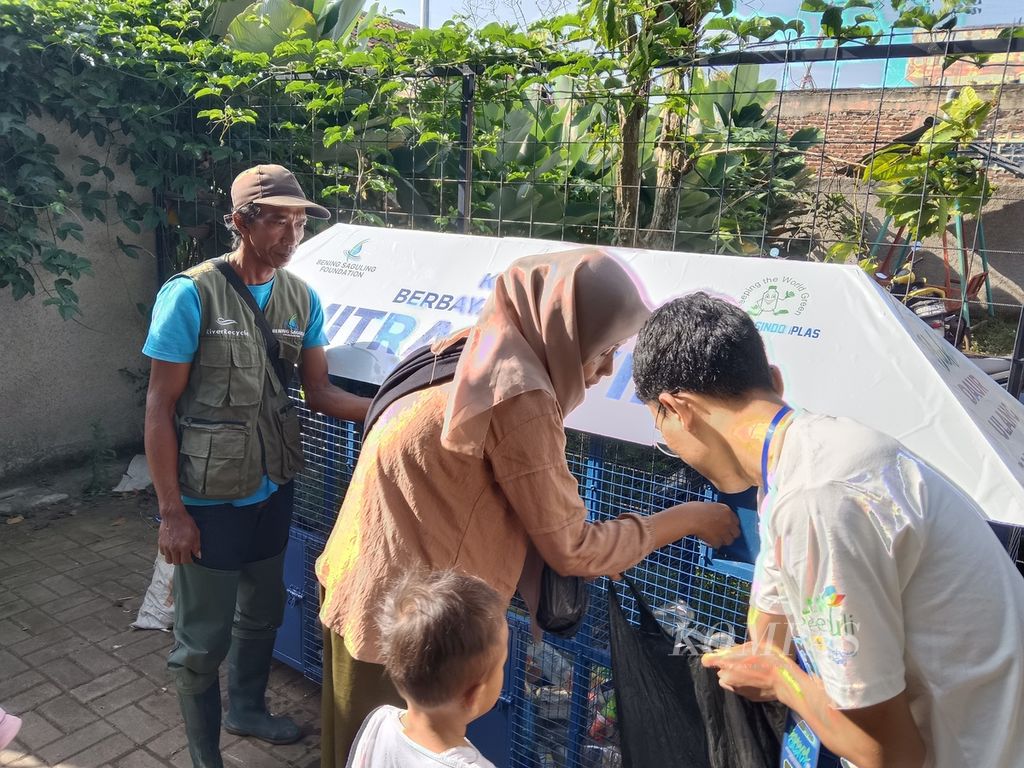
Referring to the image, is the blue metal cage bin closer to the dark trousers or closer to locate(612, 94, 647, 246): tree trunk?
the dark trousers

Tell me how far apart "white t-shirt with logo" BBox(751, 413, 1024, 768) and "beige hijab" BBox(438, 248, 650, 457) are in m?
0.55

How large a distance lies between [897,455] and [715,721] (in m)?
0.90

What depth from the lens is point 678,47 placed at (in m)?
3.43

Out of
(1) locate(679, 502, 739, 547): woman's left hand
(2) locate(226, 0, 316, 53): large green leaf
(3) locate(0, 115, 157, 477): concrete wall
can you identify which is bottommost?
(3) locate(0, 115, 157, 477): concrete wall

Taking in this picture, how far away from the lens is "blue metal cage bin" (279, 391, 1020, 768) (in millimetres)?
2045

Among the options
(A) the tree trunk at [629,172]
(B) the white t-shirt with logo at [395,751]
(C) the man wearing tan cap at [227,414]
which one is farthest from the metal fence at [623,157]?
(B) the white t-shirt with logo at [395,751]

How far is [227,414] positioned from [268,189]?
721mm

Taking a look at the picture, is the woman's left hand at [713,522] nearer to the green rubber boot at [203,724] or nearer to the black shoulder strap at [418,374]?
the black shoulder strap at [418,374]

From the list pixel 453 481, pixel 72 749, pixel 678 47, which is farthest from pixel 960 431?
pixel 72 749

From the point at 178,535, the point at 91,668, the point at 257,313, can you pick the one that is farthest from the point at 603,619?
the point at 91,668

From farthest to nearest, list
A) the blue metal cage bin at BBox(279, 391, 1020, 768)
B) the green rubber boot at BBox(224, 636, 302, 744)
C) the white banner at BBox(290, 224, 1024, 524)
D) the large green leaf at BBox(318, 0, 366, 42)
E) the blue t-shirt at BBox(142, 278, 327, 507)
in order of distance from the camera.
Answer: the large green leaf at BBox(318, 0, 366, 42) → the green rubber boot at BBox(224, 636, 302, 744) → the blue t-shirt at BBox(142, 278, 327, 507) → the blue metal cage bin at BBox(279, 391, 1020, 768) → the white banner at BBox(290, 224, 1024, 524)

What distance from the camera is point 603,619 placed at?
229cm

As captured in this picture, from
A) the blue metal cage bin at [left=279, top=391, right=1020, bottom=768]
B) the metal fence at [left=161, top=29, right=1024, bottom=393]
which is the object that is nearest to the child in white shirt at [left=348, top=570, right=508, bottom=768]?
the blue metal cage bin at [left=279, top=391, right=1020, bottom=768]

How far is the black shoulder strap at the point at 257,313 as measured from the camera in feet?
8.30
